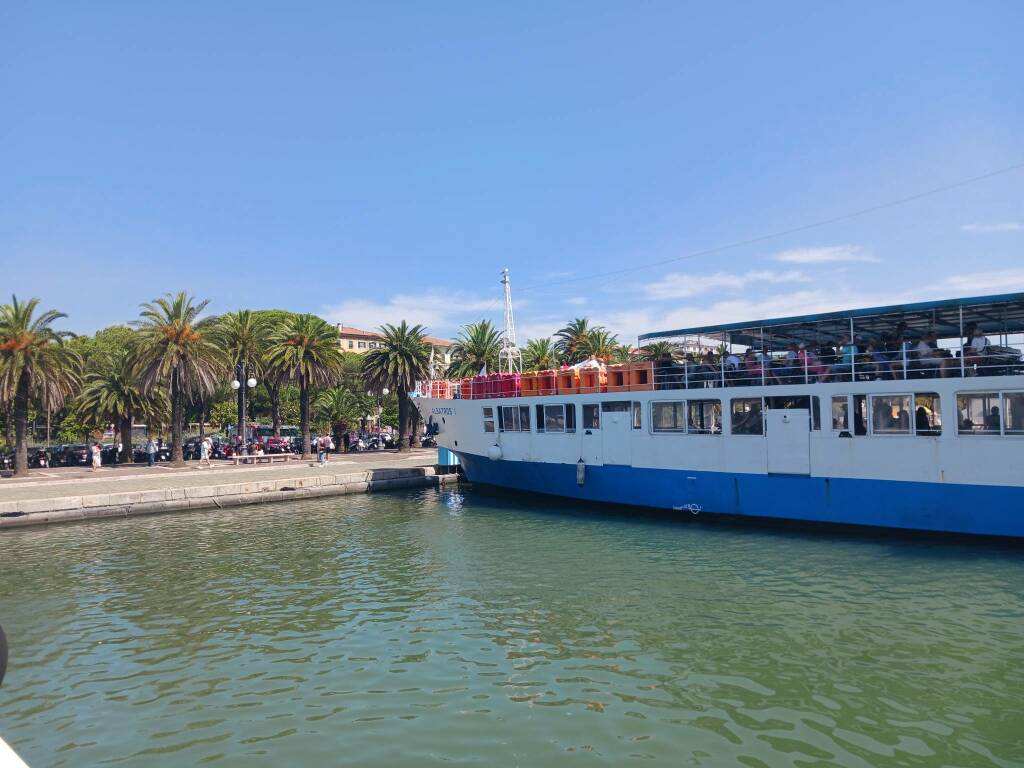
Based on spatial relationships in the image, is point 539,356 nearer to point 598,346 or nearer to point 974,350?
point 598,346

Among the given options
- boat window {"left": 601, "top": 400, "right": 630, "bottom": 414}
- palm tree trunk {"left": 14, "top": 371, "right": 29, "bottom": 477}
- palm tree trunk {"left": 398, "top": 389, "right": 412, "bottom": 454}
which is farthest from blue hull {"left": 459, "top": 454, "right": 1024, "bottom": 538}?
palm tree trunk {"left": 14, "top": 371, "right": 29, "bottom": 477}

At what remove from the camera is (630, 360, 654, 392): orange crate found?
82.4 feet

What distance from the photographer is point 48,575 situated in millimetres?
16938

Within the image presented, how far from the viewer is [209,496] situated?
93.0ft

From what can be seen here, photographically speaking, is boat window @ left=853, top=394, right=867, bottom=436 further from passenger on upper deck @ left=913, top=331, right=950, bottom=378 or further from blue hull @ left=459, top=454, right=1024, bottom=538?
passenger on upper deck @ left=913, top=331, right=950, bottom=378

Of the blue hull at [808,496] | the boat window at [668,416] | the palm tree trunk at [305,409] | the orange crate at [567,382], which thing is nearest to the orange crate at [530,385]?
the orange crate at [567,382]

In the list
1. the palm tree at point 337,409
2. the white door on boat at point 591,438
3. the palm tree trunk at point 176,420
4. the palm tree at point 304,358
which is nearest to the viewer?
the white door on boat at point 591,438

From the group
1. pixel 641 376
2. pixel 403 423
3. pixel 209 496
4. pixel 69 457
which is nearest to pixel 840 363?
pixel 641 376

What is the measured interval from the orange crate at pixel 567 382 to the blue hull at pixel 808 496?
296 cm

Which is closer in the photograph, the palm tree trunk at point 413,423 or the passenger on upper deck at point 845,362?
the passenger on upper deck at point 845,362

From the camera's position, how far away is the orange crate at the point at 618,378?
1012 inches

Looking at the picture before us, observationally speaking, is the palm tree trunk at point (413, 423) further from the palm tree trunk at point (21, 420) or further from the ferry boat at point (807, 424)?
the ferry boat at point (807, 424)

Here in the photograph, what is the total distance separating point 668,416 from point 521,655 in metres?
14.8

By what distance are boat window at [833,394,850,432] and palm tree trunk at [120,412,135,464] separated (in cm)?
4196
